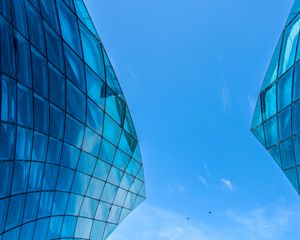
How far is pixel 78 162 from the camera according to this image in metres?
25.5

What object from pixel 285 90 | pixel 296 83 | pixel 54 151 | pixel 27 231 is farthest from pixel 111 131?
pixel 296 83

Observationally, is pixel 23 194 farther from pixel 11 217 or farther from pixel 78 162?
pixel 78 162

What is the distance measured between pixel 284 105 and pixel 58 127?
48.7 ft

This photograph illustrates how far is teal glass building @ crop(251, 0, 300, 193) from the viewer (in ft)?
72.1

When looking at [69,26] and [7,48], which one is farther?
[69,26]

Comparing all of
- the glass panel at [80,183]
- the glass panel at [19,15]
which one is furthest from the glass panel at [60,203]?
the glass panel at [19,15]

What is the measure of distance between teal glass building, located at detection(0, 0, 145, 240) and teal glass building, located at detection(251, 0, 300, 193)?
11.1 metres

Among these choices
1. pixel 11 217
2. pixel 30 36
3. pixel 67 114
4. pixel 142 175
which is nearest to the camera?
pixel 30 36

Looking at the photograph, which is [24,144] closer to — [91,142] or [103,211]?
[91,142]

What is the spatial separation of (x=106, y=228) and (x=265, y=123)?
58.0 feet

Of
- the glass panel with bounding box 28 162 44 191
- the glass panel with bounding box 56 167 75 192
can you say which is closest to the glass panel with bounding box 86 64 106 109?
the glass panel with bounding box 56 167 75 192

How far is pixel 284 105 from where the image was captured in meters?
23.9

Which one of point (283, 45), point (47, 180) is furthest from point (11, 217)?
point (283, 45)

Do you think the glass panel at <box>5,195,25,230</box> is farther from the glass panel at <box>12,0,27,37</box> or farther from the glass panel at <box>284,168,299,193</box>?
the glass panel at <box>284,168,299,193</box>
